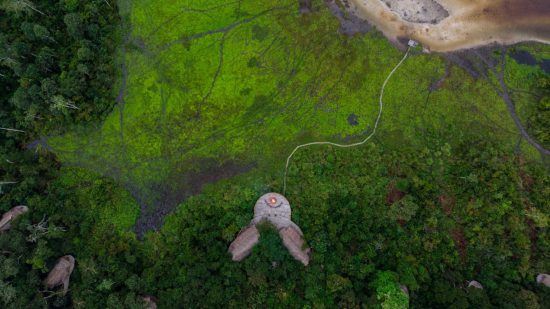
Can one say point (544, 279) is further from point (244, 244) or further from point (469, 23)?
point (244, 244)

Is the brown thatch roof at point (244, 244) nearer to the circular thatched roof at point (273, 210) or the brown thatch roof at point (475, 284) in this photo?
the circular thatched roof at point (273, 210)

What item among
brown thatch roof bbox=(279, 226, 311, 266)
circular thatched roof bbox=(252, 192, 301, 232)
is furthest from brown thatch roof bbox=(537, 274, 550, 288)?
circular thatched roof bbox=(252, 192, 301, 232)

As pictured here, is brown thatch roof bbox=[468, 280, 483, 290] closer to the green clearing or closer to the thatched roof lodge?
the green clearing

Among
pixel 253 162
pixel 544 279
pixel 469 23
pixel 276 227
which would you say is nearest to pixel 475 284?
pixel 544 279

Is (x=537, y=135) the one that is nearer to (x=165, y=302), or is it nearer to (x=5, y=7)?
(x=165, y=302)

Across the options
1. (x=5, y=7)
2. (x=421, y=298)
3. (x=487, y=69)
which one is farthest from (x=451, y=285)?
(x=5, y=7)

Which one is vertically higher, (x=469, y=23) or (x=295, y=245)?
(x=469, y=23)

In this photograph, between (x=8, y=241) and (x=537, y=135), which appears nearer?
(x=8, y=241)
